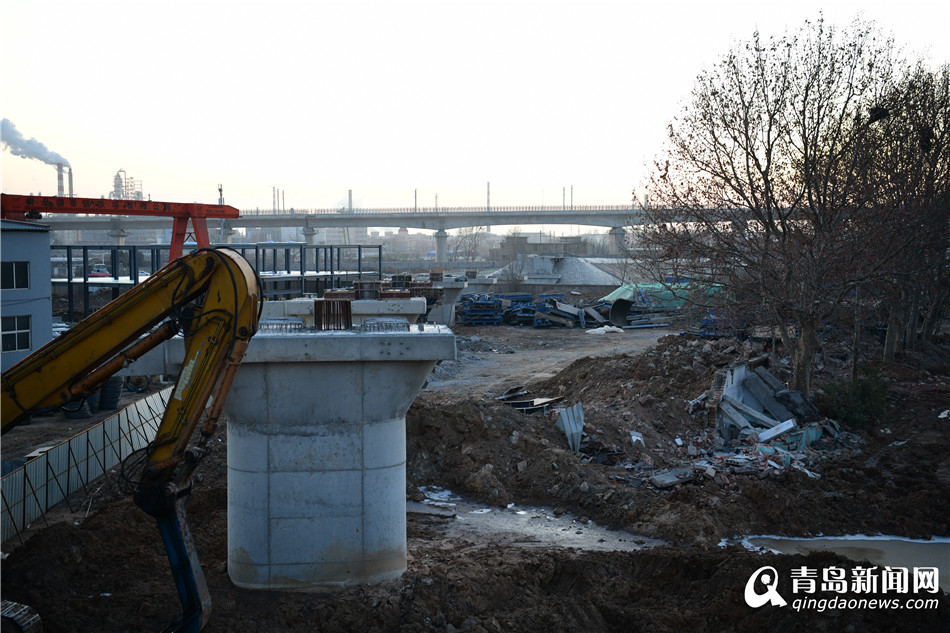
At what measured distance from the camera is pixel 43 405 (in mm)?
8680

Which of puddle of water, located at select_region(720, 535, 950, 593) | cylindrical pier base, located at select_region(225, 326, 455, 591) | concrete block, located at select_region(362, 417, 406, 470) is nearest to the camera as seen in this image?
cylindrical pier base, located at select_region(225, 326, 455, 591)

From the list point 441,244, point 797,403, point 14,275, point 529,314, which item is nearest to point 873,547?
point 797,403

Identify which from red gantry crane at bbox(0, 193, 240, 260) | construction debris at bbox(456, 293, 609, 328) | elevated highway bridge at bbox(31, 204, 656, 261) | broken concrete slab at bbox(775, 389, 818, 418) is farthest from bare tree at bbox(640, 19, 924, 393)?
elevated highway bridge at bbox(31, 204, 656, 261)

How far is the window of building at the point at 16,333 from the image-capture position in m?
24.1

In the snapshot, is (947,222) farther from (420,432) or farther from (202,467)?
(202,467)

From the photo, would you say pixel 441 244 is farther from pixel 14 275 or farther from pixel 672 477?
pixel 672 477

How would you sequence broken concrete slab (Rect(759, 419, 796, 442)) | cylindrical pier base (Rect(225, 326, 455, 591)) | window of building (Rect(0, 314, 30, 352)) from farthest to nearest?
window of building (Rect(0, 314, 30, 352))
broken concrete slab (Rect(759, 419, 796, 442))
cylindrical pier base (Rect(225, 326, 455, 591))

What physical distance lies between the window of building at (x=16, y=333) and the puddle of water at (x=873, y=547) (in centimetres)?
2121

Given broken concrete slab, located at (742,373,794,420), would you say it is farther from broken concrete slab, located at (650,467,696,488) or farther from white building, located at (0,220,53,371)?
white building, located at (0,220,53,371)

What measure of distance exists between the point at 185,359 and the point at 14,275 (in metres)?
19.4

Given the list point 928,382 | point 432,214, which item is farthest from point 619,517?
point 432,214

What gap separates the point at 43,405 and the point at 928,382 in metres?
26.6

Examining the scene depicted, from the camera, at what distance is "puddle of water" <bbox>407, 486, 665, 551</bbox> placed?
1248 cm

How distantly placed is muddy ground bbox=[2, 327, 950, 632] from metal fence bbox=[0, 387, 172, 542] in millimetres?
539
